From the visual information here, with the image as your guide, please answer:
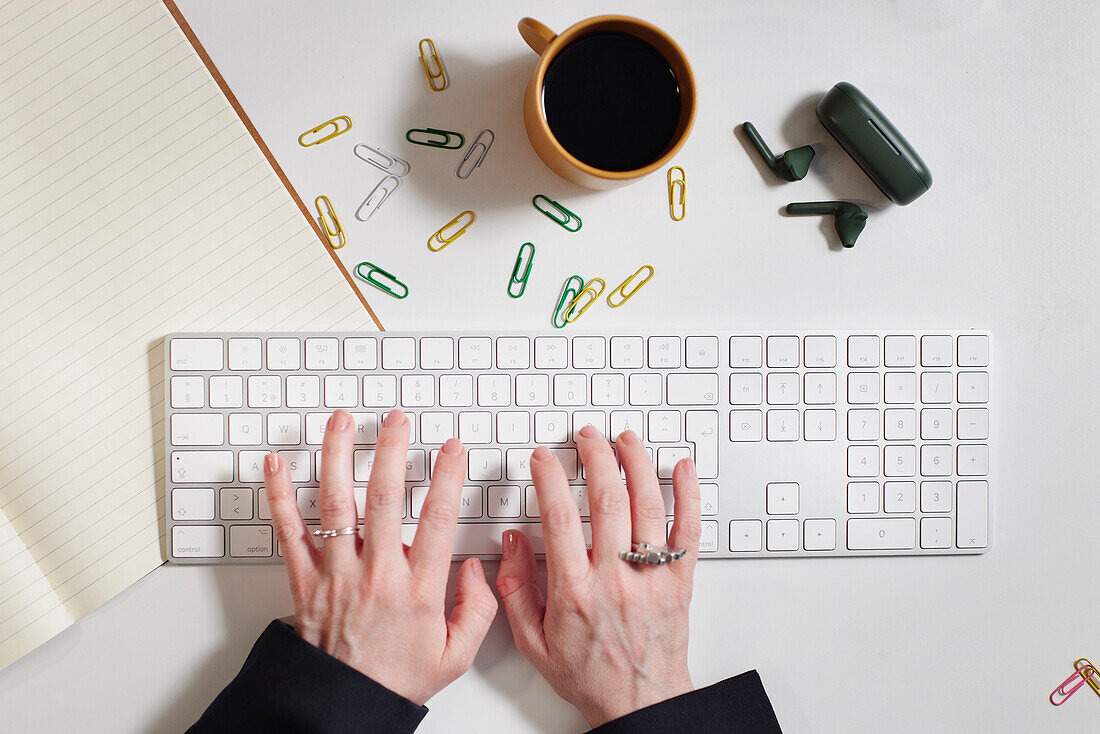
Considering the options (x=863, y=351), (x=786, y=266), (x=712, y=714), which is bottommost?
(x=712, y=714)

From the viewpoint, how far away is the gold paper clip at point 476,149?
82cm

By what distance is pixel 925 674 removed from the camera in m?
0.87

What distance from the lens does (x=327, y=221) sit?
818 millimetres

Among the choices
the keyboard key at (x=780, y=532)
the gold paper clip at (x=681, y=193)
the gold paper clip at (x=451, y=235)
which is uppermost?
the gold paper clip at (x=681, y=193)

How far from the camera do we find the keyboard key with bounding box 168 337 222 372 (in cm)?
78

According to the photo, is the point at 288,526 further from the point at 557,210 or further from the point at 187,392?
the point at 557,210

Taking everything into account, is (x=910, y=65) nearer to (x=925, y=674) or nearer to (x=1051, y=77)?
(x=1051, y=77)

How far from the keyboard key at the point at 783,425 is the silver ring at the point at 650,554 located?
0.19 meters

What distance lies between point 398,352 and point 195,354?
24cm

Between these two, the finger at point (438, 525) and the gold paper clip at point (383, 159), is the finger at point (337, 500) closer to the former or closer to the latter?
the finger at point (438, 525)

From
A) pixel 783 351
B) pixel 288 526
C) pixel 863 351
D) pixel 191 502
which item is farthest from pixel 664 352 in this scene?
pixel 191 502

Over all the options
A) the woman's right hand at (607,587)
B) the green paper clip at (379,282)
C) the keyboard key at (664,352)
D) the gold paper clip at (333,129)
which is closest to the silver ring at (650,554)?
the woman's right hand at (607,587)

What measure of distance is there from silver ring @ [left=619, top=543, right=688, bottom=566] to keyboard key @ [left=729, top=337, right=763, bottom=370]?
0.24 metres

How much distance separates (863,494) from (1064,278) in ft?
1.34
